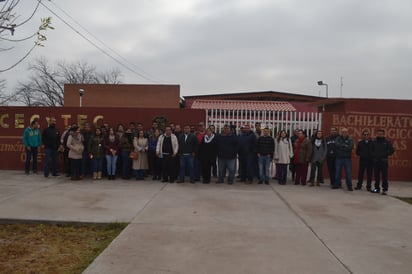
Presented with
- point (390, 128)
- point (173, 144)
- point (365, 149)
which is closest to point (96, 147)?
point (173, 144)

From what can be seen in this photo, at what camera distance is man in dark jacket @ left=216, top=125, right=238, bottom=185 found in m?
12.0

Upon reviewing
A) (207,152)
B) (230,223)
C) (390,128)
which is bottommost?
(230,223)

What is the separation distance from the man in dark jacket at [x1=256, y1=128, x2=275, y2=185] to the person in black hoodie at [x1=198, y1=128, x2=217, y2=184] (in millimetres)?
1397

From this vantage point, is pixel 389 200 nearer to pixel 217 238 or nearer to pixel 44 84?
pixel 217 238

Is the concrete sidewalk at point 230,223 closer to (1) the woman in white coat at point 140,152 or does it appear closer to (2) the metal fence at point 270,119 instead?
(1) the woman in white coat at point 140,152

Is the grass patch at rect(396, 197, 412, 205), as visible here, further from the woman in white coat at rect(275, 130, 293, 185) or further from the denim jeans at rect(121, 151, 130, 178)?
the denim jeans at rect(121, 151, 130, 178)

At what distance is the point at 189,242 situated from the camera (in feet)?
19.1

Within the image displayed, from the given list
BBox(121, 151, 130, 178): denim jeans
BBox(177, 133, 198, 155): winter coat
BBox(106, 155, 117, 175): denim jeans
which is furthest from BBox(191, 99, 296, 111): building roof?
BBox(106, 155, 117, 175): denim jeans

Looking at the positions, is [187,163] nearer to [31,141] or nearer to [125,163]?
[125,163]

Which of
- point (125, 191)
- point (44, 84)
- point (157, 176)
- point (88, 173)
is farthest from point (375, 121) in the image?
point (44, 84)

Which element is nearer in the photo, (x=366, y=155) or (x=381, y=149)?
(x=381, y=149)

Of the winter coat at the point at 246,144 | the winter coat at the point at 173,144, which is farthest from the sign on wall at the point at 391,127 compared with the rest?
the winter coat at the point at 173,144

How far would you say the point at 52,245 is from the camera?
227 inches

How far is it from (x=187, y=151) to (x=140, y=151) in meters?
1.59
